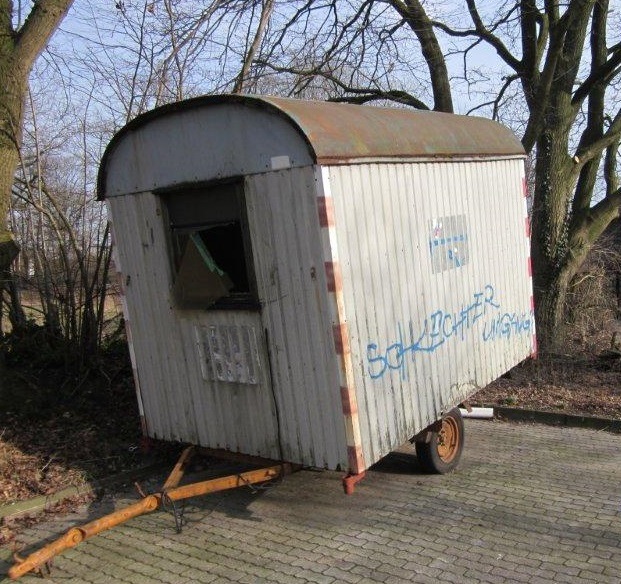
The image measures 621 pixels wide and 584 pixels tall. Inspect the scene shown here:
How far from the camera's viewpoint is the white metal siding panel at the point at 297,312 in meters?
4.09

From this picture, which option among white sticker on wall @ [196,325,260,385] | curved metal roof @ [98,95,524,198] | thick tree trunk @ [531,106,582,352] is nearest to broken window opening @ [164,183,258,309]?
white sticker on wall @ [196,325,260,385]

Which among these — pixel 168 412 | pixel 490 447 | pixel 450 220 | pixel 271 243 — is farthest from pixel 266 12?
pixel 490 447

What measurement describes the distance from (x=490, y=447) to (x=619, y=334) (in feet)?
18.3

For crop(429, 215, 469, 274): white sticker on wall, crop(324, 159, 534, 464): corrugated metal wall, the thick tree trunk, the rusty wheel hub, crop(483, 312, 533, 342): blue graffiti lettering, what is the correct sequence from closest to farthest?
crop(324, 159, 534, 464): corrugated metal wall < crop(429, 215, 469, 274): white sticker on wall < the rusty wheel hub < crop(483, 312, 533, 342): blue graffiti lettering < the thick tree trunk

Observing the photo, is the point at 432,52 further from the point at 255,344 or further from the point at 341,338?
the point at 341,338

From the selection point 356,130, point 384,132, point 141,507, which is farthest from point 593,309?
point 141,507

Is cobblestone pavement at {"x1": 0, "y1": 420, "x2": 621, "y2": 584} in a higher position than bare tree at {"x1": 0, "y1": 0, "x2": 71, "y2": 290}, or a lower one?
lower

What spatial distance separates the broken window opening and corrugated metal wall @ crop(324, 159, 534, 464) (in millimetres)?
841

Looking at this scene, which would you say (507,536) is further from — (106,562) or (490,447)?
(106,562)

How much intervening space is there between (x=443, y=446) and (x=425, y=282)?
5.47 feet

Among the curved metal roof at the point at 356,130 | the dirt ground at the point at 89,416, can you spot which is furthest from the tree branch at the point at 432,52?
the curved metal roof at the point at 356,130

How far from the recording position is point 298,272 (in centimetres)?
417

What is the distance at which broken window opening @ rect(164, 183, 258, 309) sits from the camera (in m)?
4.54

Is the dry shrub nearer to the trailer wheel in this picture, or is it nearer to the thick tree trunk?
the thick tree trunk
